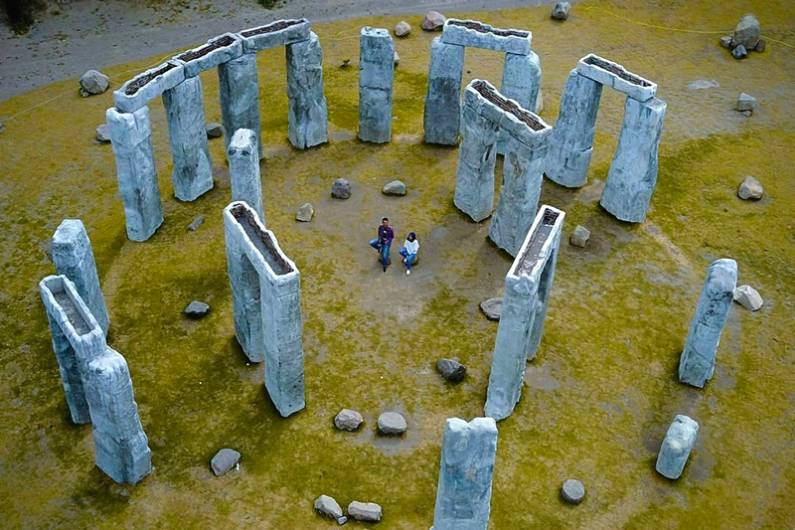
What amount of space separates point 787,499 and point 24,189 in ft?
52.6

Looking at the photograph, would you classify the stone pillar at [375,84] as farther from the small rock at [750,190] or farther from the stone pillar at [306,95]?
the small rock at [750,190]

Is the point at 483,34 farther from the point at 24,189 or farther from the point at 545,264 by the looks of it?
the point at 24,189

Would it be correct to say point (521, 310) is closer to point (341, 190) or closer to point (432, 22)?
point (341, 190)

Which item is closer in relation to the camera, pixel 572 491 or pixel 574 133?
pixel 572 491

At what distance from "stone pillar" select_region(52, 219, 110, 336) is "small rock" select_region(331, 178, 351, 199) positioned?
19.0 ft

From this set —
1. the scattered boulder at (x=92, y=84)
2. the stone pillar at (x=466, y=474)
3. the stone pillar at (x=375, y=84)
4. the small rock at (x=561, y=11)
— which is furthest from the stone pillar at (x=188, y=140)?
the small rock at (x=561, y=11)

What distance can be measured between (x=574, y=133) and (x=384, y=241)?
17.0 feet

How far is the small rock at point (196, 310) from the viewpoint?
16.9 meters

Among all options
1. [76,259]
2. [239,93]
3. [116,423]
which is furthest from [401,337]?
[239,93]

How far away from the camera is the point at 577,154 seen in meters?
20.3

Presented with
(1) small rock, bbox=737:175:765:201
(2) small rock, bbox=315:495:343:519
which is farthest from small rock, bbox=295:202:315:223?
(1) small rock, bbox=737:175:765:201

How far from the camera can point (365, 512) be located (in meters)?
13.6

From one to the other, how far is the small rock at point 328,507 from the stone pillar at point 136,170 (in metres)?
7.45

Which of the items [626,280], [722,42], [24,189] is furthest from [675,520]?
[722,42]
